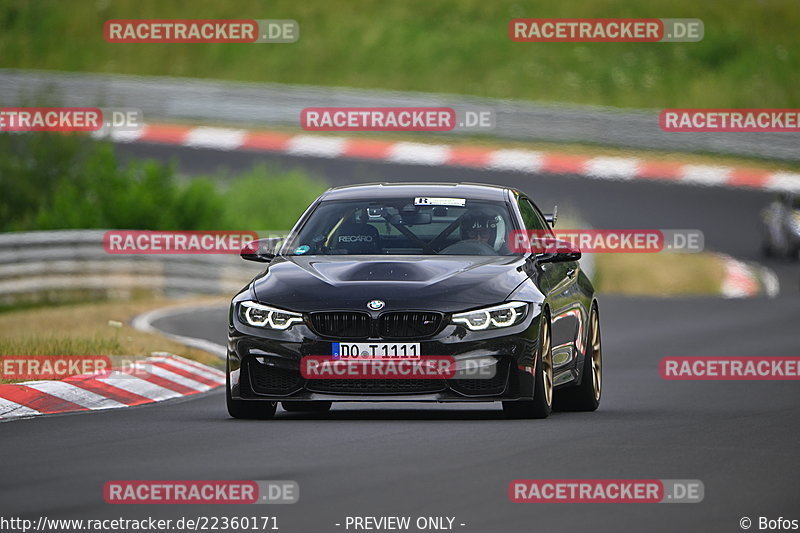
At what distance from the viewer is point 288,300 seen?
453 inches

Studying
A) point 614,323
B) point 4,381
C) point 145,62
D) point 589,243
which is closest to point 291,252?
point 4,381

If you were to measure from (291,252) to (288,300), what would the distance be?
3.60 feet

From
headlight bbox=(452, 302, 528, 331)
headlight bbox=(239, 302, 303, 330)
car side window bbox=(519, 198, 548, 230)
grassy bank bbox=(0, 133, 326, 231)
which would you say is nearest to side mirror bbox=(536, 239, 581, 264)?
car side window bbox=(519, 198, 548, 230)

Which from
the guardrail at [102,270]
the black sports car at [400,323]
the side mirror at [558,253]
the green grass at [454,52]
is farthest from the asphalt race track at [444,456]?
the green grass at [454,52]

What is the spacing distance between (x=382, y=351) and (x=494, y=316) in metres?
0.71

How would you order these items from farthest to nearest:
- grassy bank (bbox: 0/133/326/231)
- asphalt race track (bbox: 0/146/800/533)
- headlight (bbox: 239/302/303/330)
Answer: grassy bank (bbox: 0/133/326/231) → headlight (bbox: 239/302/303/330) → asphalt race track (bbox: 0/146/800/533)

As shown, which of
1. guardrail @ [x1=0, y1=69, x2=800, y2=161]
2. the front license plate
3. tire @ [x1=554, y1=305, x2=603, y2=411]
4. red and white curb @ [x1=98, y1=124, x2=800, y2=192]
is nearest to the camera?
the front license plate

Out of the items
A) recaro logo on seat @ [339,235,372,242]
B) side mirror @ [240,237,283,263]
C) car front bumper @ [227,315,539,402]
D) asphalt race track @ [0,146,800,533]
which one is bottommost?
asphalt race track @ [0,146,800,533]

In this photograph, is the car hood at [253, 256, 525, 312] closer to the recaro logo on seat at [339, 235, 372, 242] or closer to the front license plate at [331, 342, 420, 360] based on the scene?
the front license plate at [331, 342, 420, 360]

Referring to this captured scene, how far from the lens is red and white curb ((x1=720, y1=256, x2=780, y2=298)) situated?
28.1 meters

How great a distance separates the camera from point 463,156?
37625mm

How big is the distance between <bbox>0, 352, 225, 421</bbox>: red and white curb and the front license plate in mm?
2343

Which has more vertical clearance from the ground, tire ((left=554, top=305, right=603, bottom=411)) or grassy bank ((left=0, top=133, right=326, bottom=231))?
grassy bank ((left=0, top=133, right=326, bottom=231))

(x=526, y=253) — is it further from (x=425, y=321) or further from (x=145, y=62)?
(x=145, y=62)
